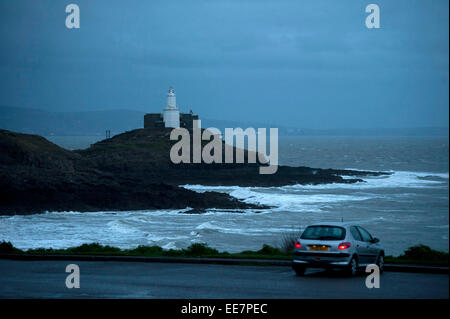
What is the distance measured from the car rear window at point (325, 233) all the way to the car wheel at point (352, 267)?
62cm

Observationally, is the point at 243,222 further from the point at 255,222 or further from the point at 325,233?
the point at 325,233

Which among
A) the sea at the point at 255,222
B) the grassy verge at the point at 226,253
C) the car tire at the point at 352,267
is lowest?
the sea at the point at 255,222

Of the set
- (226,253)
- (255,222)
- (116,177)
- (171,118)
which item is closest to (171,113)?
(171,118)

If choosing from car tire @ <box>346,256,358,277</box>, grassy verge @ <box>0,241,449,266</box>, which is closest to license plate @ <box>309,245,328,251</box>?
car tire @ <box>346,256,358,277</box>

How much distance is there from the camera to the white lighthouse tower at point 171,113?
96.7 metres

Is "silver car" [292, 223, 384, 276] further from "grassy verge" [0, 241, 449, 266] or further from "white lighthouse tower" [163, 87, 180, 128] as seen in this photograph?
"white lighthouse tower" [163, 87, 180, 128]

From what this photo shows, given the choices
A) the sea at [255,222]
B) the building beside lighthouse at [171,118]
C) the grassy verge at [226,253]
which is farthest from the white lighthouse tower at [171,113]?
the grassy verge at [226,253]

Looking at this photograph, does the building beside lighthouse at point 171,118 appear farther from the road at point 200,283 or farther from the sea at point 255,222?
the road at point 200,283

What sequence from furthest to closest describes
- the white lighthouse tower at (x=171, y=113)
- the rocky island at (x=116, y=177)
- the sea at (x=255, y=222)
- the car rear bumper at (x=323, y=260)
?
the white lighthouse tower at (x=171, y=113), the rocky island at (x=116, y=177), the sea at (x=255, y=222), the car rear bumper at (x=323, y=260)
